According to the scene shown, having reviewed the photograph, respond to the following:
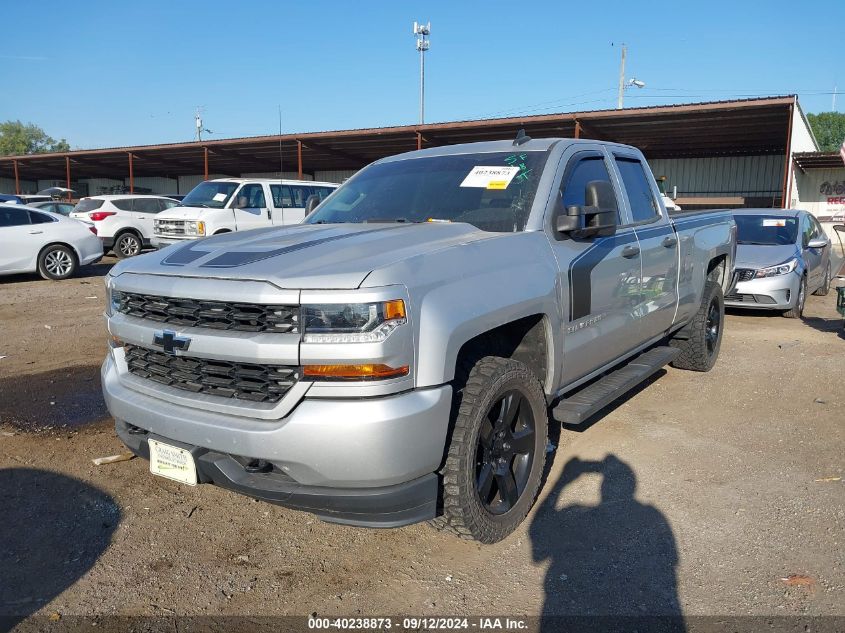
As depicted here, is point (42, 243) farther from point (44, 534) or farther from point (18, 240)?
point (44, 534)

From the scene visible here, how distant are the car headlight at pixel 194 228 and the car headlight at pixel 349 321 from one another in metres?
12.4

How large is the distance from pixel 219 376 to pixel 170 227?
41.8 ft

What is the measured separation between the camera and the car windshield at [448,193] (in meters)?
3.87

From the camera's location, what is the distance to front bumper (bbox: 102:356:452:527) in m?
2.59

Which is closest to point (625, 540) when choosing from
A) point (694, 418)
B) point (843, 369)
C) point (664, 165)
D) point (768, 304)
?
point (694, 418)

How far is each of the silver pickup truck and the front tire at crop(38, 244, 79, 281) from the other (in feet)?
36.4

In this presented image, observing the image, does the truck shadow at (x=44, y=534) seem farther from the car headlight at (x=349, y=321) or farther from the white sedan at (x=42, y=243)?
the white sedan at (x=42, y=243)

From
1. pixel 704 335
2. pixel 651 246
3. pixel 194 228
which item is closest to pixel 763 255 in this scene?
pixel 704 335

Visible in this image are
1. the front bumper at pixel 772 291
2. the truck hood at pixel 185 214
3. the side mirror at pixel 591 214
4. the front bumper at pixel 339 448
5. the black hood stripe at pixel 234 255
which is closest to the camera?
the front bumper at pixel 339 448

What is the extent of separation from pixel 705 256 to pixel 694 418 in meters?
1.59

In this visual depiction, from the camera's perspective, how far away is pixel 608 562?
3.13m

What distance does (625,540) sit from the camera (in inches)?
131

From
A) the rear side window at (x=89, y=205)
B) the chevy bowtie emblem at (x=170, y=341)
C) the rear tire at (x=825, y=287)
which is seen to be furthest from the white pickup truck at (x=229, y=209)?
the chevy bowtie emblem at (x=170, y=341)

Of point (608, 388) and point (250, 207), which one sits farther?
point (250, 207)
